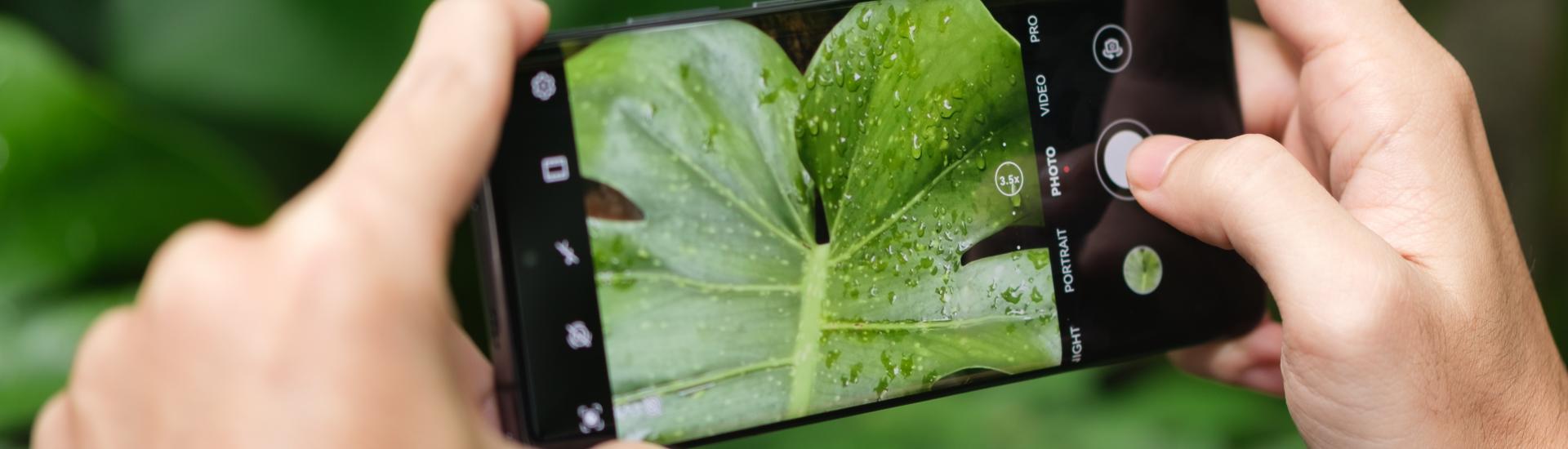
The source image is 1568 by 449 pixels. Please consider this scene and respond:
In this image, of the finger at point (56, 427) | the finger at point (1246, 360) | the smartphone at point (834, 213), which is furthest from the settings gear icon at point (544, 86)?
the finger at point (1246, 360)

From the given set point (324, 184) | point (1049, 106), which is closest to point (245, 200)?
point (324, 184)

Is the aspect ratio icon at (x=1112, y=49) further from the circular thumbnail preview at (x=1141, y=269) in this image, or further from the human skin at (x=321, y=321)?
the human skin at (x=321, y=321)

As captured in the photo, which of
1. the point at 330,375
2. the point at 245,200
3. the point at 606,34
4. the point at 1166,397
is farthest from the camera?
the point at 1166,397

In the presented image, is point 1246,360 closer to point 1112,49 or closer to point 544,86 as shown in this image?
point 1112,49

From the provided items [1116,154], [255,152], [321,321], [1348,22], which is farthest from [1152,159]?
[255,152]

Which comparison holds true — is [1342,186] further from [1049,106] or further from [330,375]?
[330,375]

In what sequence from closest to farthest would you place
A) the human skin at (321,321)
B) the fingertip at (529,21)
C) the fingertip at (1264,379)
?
the human skin at (321,321) → the fingertip at (529,21) → the fingertip at (1264,379)

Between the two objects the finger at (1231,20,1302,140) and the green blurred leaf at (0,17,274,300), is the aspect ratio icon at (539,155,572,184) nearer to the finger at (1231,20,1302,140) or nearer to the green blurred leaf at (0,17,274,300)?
the green blurred leaf at (0,17,274,300)
